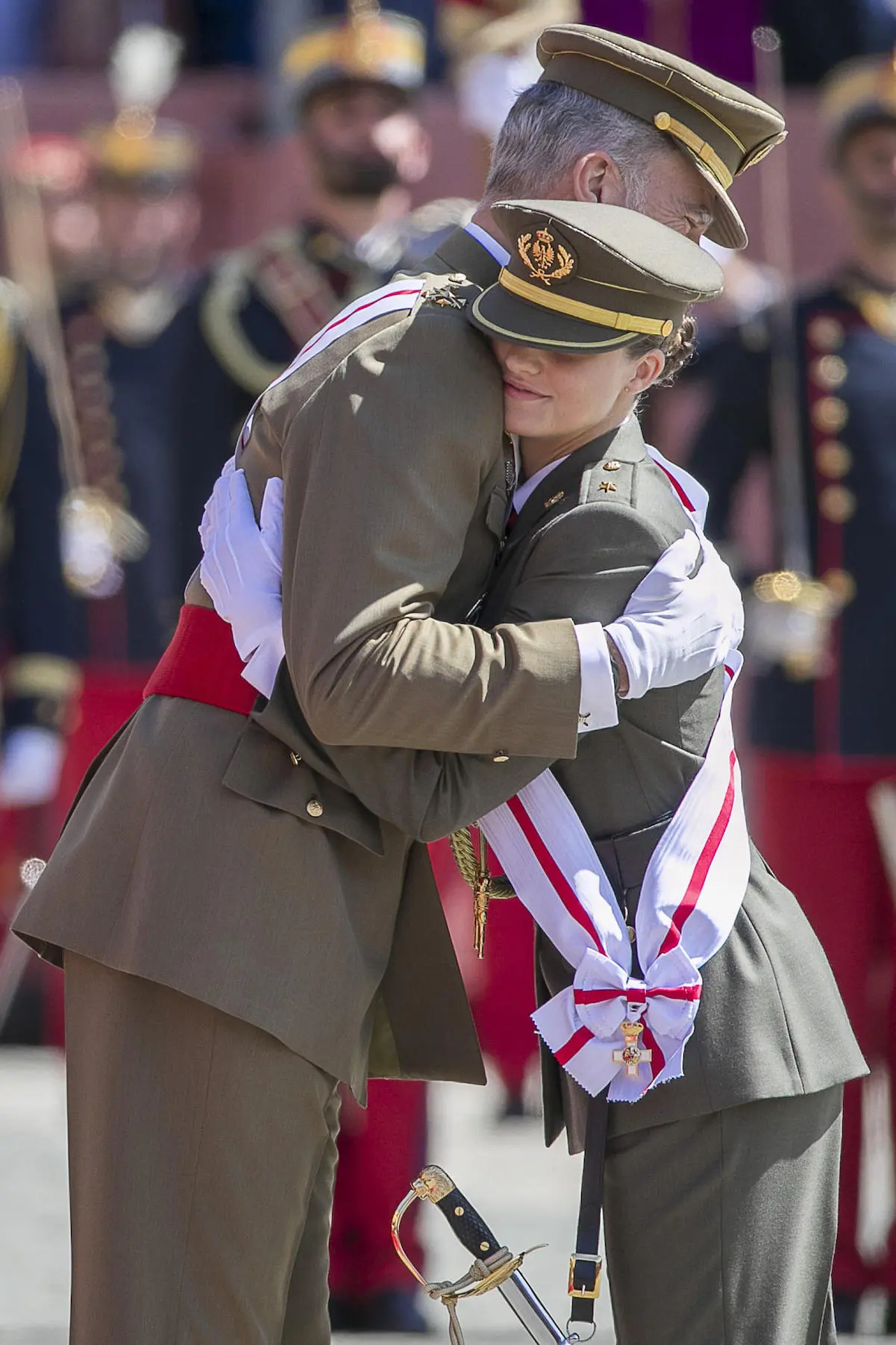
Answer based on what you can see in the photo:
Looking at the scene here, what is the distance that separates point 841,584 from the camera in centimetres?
498

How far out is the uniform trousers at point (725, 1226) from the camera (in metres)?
2.46

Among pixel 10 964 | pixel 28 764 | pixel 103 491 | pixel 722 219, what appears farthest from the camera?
pixel 10 964

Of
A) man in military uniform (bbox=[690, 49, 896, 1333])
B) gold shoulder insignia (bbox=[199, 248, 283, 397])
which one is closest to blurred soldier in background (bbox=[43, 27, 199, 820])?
gold shoulder insignia (bbox=[199, 248, 283, 397])

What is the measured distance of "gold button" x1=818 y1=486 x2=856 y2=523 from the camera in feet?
16.3

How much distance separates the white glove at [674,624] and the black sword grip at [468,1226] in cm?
62

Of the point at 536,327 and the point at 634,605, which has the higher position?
the point at 536,327

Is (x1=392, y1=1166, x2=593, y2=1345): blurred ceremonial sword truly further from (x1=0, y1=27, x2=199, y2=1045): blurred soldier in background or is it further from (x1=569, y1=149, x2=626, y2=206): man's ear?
(x1=0, y1=27, x2=199, y2=1045): blurred soldier in background

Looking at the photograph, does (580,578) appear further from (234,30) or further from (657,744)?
(234,30)

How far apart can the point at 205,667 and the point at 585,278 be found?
2.05 feet

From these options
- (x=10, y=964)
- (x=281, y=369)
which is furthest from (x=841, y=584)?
(x=10, y=964)

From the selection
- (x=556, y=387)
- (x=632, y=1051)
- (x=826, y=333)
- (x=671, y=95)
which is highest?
(x=826, y=333)

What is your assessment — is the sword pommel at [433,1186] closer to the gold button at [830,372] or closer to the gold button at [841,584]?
the gold button at [841,584]

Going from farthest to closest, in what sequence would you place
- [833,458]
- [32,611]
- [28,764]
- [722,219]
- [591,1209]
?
[32,611] → [28,764] → [833,458] → [722,219] → [591,1209]

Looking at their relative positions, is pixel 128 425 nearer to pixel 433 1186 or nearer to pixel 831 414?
pixel 831 414
